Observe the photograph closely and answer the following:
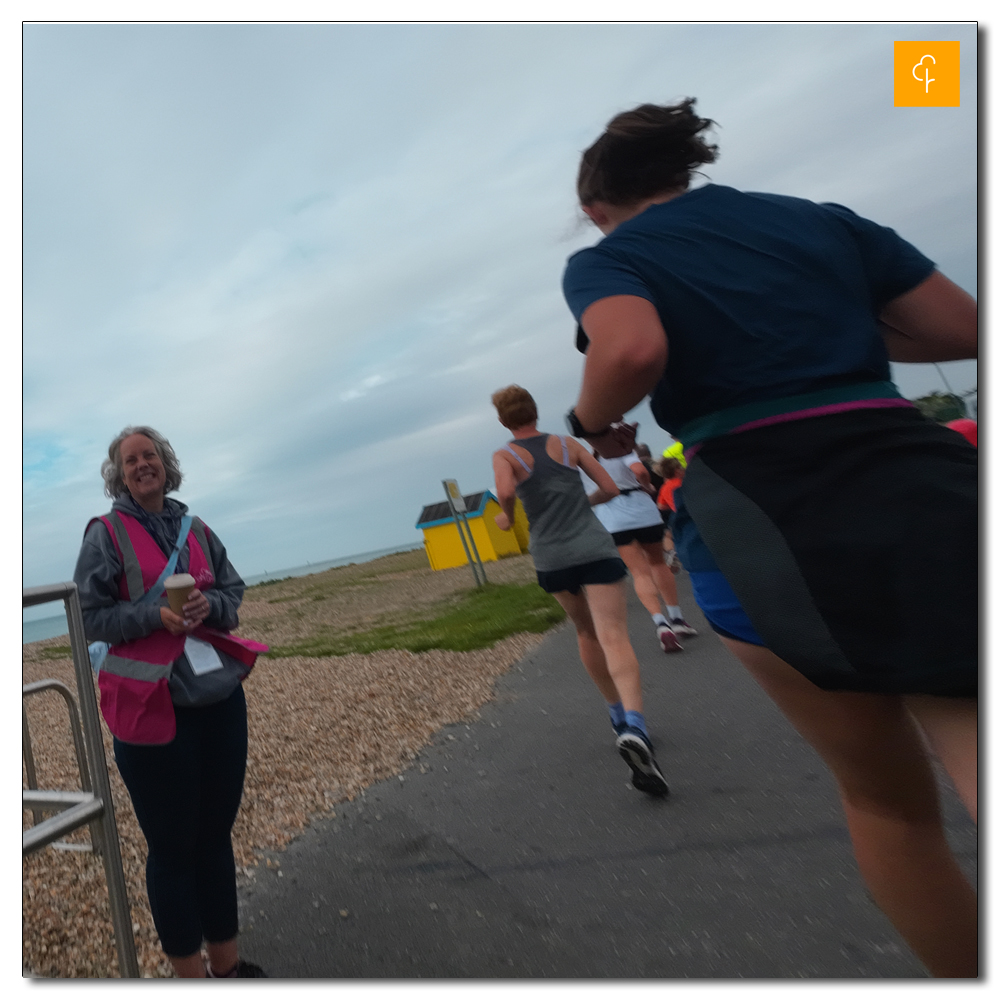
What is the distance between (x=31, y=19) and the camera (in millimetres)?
1947

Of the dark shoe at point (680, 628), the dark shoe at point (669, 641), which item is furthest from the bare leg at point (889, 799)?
the dark shoe at point (680, 628)

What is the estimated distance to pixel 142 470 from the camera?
1.75 metres

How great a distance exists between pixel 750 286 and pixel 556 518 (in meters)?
1.63

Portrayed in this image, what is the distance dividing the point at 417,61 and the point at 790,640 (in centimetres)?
188

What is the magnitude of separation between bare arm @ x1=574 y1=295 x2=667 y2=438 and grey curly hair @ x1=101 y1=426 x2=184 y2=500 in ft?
4.19

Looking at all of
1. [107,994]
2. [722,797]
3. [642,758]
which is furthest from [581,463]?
[107,994]

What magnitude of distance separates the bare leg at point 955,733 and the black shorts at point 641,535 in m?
3.18

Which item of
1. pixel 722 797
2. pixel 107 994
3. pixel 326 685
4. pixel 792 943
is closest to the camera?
pixel 792 943

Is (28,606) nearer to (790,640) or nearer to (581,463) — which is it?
(790,640)

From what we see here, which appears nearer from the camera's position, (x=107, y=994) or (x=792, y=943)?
(x=792, y=943)

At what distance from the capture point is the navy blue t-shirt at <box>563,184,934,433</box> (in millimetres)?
954

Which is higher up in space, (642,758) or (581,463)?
(581,463)

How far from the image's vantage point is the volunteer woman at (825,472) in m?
0.87

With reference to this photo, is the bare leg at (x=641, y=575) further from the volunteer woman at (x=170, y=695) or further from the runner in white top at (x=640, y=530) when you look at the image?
the volunteer woman at (x=170, y=695)
